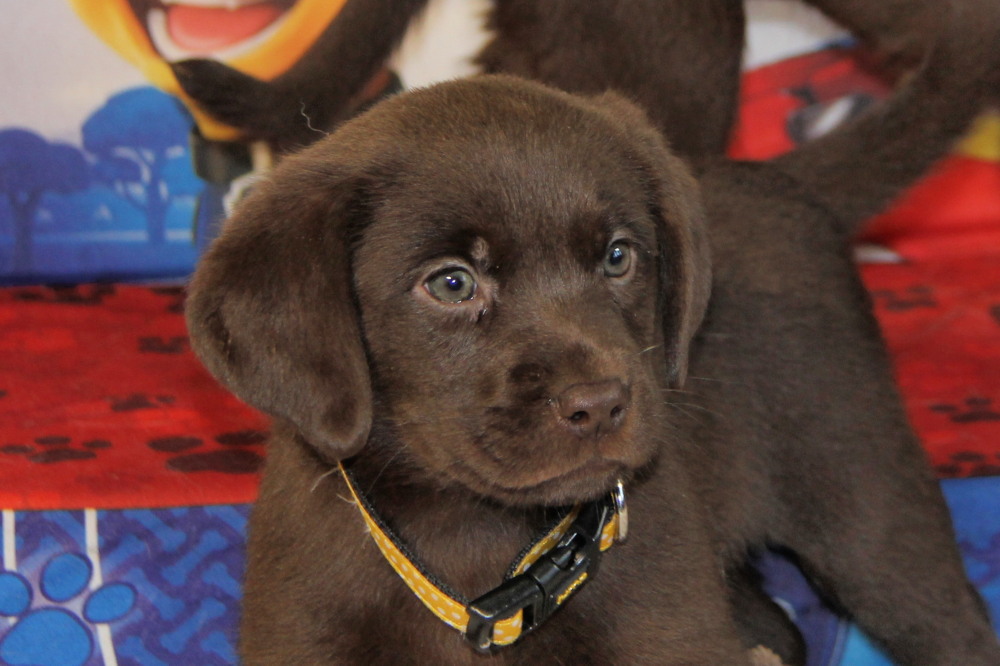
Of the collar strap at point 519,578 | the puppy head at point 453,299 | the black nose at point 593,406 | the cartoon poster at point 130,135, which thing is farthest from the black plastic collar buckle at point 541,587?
the cartoon poster at point 130,135

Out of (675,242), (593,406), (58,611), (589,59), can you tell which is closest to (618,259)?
(675,242)

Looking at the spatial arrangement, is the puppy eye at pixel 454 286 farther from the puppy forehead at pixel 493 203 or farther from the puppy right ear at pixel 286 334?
the puppy right ear at pixel 286 334

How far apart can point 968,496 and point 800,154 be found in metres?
1.10

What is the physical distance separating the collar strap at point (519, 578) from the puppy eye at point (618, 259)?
1.26ft

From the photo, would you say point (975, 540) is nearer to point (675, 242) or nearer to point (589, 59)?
point (675, 242)

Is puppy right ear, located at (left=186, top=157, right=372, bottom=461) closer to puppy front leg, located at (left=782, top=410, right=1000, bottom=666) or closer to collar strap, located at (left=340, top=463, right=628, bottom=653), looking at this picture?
collar strap, located at (left=340, top=463, right=628, bottom=653)

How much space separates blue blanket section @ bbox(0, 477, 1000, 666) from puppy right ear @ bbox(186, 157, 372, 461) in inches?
42.2

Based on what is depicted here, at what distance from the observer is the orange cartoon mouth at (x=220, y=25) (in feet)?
14.7

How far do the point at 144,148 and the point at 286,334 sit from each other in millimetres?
2867

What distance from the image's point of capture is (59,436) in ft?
10.9

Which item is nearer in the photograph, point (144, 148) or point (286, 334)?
point (286, 334)

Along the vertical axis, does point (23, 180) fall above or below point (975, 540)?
below

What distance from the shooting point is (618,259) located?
2.14 m

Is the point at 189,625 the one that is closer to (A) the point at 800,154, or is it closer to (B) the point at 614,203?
(B) the point at 614,203
